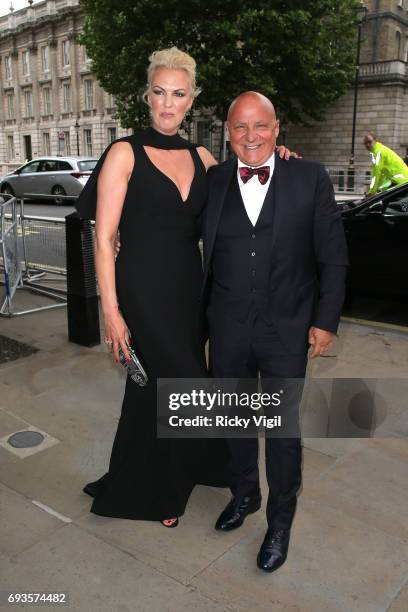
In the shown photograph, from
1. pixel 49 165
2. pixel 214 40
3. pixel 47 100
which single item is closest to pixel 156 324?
pixel 49 165

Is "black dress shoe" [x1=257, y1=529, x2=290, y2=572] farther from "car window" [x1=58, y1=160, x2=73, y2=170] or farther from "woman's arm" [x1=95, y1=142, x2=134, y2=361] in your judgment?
"car window" [x1=58, y1=160, x2=73, y2=170]

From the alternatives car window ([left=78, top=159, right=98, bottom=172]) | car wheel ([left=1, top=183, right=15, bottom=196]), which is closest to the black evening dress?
car window ([left=78, top=159, right=98, bottom=172])

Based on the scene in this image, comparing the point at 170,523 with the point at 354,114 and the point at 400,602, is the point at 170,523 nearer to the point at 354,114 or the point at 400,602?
the point at 400,602

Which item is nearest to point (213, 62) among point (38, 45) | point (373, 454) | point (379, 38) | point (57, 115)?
point (379, 38)

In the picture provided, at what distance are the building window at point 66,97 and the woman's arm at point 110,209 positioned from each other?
51.6 metres

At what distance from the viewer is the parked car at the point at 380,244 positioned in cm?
600

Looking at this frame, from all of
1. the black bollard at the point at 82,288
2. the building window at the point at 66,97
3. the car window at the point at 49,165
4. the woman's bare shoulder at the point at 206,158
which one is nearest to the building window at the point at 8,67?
the building window at the point at 66,97

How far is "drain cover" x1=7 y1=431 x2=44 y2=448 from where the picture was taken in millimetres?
3412

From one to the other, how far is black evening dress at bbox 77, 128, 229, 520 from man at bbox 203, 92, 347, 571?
135 millimetres

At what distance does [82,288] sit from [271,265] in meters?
3.22

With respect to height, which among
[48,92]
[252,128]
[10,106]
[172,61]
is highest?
[48,92]

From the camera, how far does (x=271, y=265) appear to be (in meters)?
2.24

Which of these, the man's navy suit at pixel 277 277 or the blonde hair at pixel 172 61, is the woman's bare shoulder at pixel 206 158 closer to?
the man's navy suit at pixel 277 277

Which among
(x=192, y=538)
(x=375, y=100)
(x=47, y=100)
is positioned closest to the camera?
(x=192, y=538)
